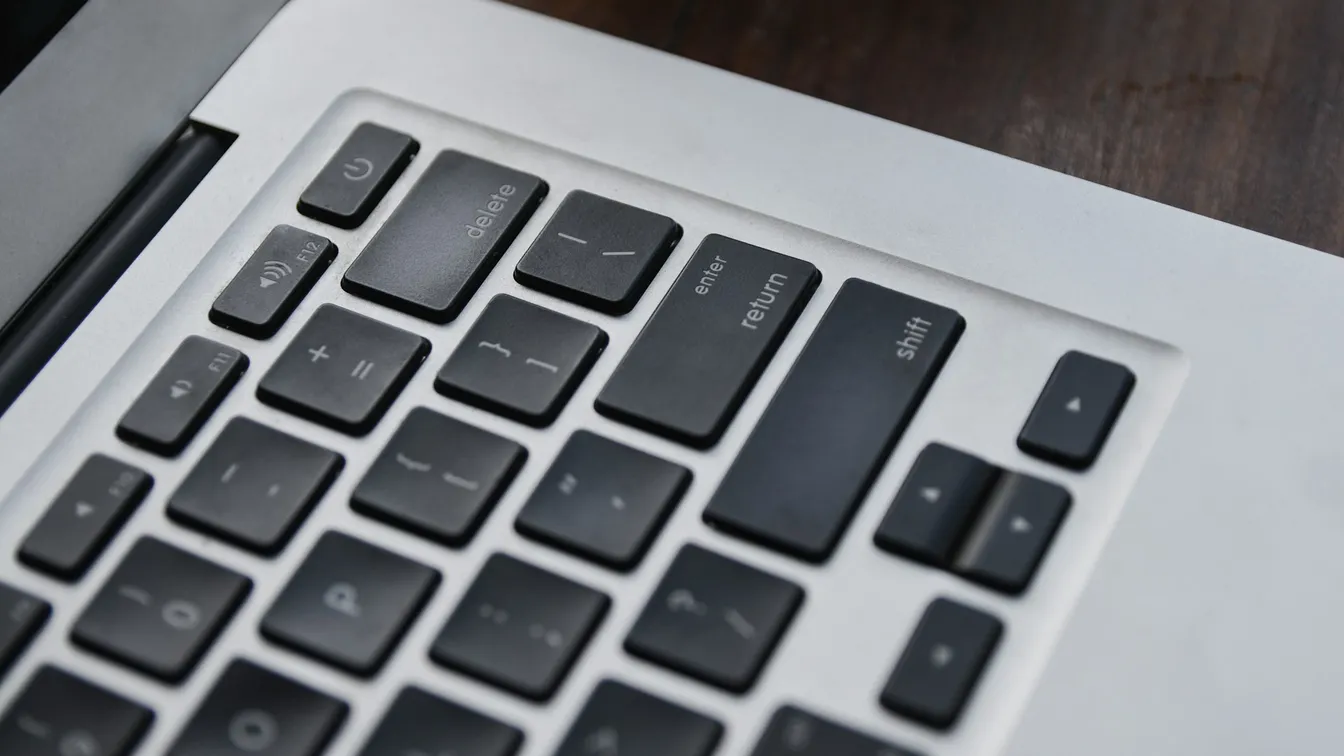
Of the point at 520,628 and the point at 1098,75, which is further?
the point at 1098,75

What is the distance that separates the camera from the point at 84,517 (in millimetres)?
274

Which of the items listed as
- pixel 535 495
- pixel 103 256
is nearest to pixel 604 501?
pixel 535 495

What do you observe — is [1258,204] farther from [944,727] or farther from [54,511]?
[54,511]

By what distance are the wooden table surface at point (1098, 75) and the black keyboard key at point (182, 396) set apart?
15cm

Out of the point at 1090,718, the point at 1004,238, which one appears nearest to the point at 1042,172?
the point at 1004,238

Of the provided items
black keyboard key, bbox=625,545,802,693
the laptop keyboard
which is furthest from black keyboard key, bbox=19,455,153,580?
black keyboard key, bbox=625,545,802,693

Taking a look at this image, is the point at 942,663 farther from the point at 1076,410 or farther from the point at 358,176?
the point at 358,176

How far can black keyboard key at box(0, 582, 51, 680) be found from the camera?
0.26 m

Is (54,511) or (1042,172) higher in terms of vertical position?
(1042,172)

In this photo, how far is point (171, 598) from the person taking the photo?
0.26 metres

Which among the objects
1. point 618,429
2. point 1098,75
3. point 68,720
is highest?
point 1098,75

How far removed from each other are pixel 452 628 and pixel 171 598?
5cm

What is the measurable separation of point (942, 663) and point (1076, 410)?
60 mm

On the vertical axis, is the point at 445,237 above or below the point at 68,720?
above
